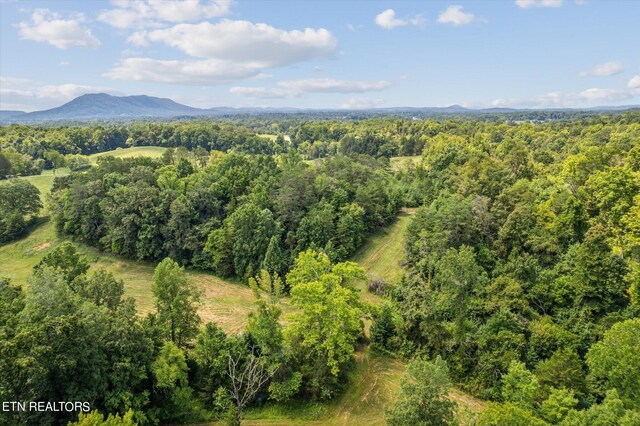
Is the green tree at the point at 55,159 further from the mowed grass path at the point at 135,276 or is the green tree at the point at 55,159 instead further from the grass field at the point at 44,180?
the mowed grass path at the point at 135,276

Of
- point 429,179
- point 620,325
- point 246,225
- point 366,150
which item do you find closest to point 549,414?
point 620,325

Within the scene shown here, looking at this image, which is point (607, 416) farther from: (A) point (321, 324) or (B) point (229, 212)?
(B) point (229, 212)

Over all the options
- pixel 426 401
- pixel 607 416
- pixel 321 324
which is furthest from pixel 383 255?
pixel 607 416

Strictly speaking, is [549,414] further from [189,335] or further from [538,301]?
[189,335]

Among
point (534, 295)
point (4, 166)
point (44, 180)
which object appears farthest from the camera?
point (44, 180)

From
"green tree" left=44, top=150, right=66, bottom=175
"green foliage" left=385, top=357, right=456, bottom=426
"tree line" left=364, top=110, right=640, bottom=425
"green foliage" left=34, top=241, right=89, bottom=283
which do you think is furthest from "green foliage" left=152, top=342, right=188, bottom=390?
"green tree" left=44, top=150, right=66, bottom=175

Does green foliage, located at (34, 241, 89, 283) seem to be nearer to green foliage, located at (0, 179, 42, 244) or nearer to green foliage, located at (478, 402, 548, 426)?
green foliage, located at (478, 402, 548, 426)
